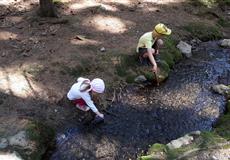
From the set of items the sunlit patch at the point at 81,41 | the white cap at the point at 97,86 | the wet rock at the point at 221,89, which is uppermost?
the white cap at the point at 97,86

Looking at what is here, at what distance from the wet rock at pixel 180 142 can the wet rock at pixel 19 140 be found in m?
2.98

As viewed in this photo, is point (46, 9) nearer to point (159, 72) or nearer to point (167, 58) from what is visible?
point (167, 58)

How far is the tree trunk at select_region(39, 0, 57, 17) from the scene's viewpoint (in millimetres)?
12794

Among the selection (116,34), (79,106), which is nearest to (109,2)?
(116,34)

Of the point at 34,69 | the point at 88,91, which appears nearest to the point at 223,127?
the point at 88,91

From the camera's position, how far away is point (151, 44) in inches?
419

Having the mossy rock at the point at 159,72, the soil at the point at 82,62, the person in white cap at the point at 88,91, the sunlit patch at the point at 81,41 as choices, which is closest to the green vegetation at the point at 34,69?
the soil at the point at 82,62

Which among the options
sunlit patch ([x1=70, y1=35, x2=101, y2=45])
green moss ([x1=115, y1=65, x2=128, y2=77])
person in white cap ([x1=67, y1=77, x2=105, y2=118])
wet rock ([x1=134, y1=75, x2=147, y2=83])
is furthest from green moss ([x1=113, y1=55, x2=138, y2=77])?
person in white cap ([x1=67, y1=77, x2=105, y2=118])

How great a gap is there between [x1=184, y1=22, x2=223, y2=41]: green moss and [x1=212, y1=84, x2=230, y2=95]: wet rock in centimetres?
337

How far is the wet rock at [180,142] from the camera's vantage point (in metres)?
8.28

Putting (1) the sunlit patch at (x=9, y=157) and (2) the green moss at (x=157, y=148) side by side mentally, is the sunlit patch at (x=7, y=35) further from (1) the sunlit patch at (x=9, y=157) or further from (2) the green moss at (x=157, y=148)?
(2) the green moss at (x=157, y=148)

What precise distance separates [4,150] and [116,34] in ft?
20.7

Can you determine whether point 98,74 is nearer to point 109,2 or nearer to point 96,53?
point 96,53

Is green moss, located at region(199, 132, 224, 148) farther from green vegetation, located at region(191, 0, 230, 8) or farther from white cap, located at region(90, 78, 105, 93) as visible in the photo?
green vegetation, located at region(191, 0, 230, 8)
